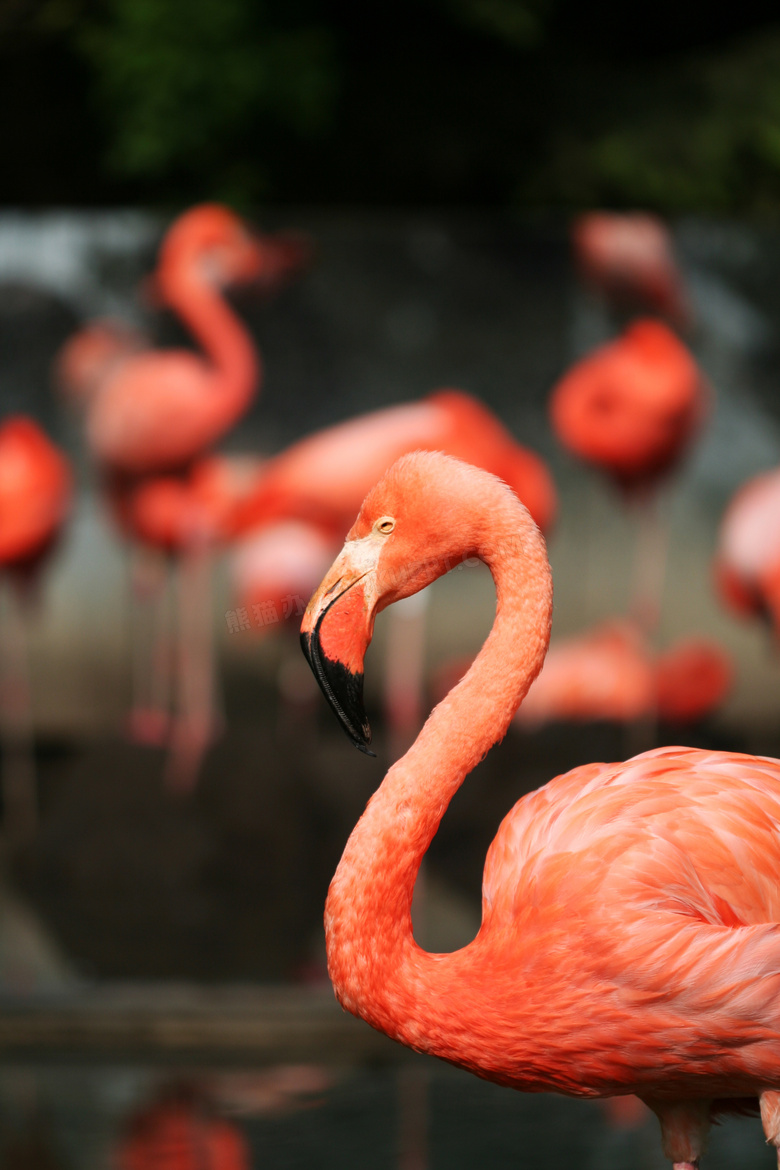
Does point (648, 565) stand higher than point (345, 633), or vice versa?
point (345, 633)

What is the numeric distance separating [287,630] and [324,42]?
422cm

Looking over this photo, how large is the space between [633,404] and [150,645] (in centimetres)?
230

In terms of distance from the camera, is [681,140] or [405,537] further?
[681,140]

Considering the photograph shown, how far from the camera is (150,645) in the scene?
16.8 feet

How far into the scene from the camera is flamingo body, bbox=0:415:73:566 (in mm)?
5098

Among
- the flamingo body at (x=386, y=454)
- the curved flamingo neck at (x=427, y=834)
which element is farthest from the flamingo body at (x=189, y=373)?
the curved flamingo neck at (x=427, y=834)

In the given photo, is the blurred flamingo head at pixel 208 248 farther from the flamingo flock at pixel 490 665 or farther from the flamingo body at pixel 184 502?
the flamingo body at pixel 184 502

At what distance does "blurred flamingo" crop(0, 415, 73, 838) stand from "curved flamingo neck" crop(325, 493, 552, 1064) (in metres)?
3.38

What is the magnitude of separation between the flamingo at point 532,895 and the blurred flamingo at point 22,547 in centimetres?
326

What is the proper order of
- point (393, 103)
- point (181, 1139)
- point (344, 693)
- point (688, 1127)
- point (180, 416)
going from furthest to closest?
point (393, 103) < point (180, 416) < point (181, 1139) < point (688, 1127) < point (344, 693)

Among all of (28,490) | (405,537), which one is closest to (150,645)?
(28,490)

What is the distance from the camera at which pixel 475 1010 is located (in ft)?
6.64

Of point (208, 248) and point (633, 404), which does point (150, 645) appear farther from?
point (633, 404)

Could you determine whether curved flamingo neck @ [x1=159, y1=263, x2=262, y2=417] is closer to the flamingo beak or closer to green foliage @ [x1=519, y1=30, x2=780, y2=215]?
the flamingo beak
